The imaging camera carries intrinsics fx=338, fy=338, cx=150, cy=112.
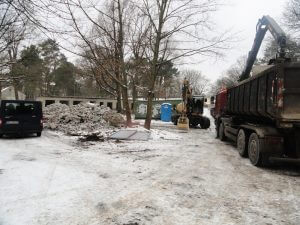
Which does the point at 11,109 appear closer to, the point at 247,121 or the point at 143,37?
the point at 143,37

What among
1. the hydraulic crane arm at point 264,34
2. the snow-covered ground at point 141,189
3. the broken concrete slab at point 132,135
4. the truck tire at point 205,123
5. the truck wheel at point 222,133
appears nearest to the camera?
the snow-covered ground at point 141,189

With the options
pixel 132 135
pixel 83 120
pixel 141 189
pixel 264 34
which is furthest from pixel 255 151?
pixel 83 120

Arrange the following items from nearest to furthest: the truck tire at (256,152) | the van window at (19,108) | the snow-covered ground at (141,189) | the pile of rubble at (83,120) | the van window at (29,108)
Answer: the snow-covered ground at (141,189)
the truck tire at (256,152)
the van window at (19,108)
the van window at (29,108)
the pile of rubble at (83,120)

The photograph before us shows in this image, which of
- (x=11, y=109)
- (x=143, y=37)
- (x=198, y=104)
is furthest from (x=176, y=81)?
(x=11, y=109)

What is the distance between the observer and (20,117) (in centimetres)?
1585

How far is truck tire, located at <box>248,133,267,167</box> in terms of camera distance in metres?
9.37

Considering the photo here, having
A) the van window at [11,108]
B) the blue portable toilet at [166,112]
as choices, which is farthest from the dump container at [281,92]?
the blue portable toilet at [166,112]

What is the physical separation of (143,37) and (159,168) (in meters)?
13.4

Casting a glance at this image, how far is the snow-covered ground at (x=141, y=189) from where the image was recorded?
17.1ft

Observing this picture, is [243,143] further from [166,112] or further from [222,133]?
[166,112]

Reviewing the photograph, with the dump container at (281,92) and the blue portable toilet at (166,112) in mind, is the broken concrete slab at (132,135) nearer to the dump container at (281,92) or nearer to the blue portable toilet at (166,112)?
the dump container at (281,92)

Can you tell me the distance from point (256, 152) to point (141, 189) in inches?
171

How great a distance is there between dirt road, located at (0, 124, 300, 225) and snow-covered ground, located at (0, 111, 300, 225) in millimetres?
14

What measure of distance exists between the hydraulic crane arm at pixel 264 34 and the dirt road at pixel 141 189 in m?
3.80
